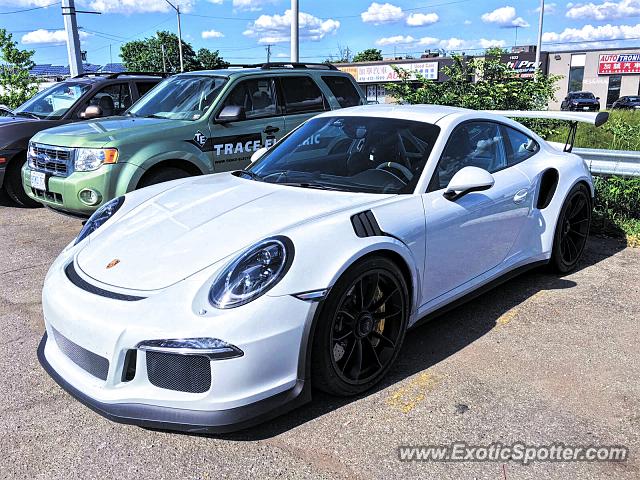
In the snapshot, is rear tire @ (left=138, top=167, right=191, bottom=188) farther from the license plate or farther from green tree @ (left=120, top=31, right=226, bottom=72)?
green tree @ (left=120, top=31, right=226, bottom=72)

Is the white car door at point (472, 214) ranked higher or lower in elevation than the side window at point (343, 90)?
lower

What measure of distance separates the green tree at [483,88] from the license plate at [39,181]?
5.87 meters

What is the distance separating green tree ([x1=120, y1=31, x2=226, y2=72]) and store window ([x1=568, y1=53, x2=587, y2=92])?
48.8m

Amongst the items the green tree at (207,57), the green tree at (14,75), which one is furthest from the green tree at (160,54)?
the green tree at (14,75)

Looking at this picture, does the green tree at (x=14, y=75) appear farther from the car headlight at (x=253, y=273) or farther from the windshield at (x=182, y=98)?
the car headlight at (x=253, y=273)

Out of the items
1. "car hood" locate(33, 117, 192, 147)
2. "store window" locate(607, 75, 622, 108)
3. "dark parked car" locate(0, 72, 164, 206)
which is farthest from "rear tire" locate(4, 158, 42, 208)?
"store window" locate(607, 75, 622, 108)

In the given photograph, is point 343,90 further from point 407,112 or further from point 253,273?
point 253,273

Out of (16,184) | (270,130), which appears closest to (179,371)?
(270,130)

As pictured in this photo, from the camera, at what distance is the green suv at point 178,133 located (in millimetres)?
5691

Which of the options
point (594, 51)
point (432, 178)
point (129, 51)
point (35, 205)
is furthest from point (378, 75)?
point (432, 178)

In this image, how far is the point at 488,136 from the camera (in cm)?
415

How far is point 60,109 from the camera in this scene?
8.19 m

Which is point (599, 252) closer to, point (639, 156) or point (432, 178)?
point (639, 156)

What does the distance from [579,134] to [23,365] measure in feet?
28.0
